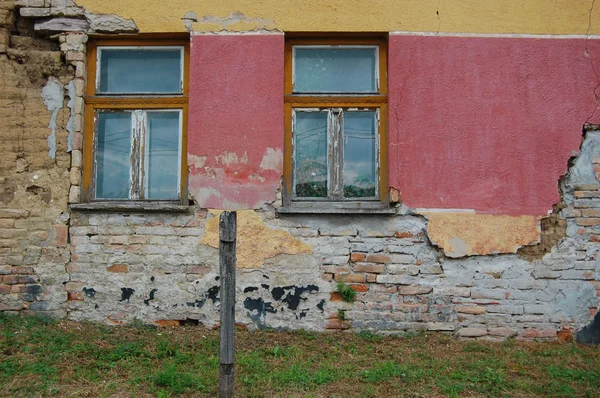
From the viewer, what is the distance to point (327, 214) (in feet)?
17.7

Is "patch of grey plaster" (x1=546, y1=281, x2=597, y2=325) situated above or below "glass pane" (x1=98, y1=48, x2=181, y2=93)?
below

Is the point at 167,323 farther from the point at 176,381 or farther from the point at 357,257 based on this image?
the point at 357,257

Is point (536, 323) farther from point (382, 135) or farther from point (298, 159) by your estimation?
point (298, 159)

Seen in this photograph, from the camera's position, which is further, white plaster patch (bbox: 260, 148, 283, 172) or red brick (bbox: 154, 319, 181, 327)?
white plaster patch (bbox: 260, 148, 283, 172)

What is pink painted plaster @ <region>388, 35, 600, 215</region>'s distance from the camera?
5.41m

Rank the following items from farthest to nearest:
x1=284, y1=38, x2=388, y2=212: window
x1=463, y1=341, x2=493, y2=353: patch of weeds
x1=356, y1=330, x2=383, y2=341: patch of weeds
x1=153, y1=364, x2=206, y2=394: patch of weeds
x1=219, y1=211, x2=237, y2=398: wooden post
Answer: x1=284, y1=38, x2=388, y2=212: window < x1=356, y1=330, x2=383, y2=341: patch of weeds < x1=463, y1=341, x2=493, y2=353: patch of weeds < x1=153, y1=364, x2=206, y2=394: patch of weeds < x1=219, y1=211, x2=237, y2=398: wooden post

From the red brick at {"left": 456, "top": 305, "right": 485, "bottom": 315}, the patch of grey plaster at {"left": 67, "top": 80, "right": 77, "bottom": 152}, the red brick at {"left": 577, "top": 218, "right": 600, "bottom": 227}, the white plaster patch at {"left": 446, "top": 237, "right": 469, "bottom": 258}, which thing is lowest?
the red brick at {"left": 456, "top": 305, "right": 485, "bottom": 315}

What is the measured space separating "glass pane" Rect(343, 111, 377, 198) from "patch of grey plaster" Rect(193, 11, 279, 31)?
1.15m

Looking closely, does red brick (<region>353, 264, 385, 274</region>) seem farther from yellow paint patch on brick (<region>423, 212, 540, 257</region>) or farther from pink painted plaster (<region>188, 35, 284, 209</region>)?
pink painted plaster (<region>188, 35, 284, 209</region>)

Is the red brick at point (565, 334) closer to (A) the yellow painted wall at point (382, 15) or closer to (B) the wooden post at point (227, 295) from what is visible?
(A) the yellow painted wall at point (382, 15)

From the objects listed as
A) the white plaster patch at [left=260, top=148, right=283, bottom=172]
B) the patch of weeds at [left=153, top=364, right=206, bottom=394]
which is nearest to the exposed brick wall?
the patch of weeds at [left=153, top=364, right=206, bottom=394]

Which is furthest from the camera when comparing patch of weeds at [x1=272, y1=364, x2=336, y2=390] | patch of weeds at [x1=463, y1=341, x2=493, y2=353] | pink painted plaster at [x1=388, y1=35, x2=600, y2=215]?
pink painted plaster at [x1=388, y1=35, x2=600, y2=215]

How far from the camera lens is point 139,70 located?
5758mm

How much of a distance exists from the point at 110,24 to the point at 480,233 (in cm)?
414
